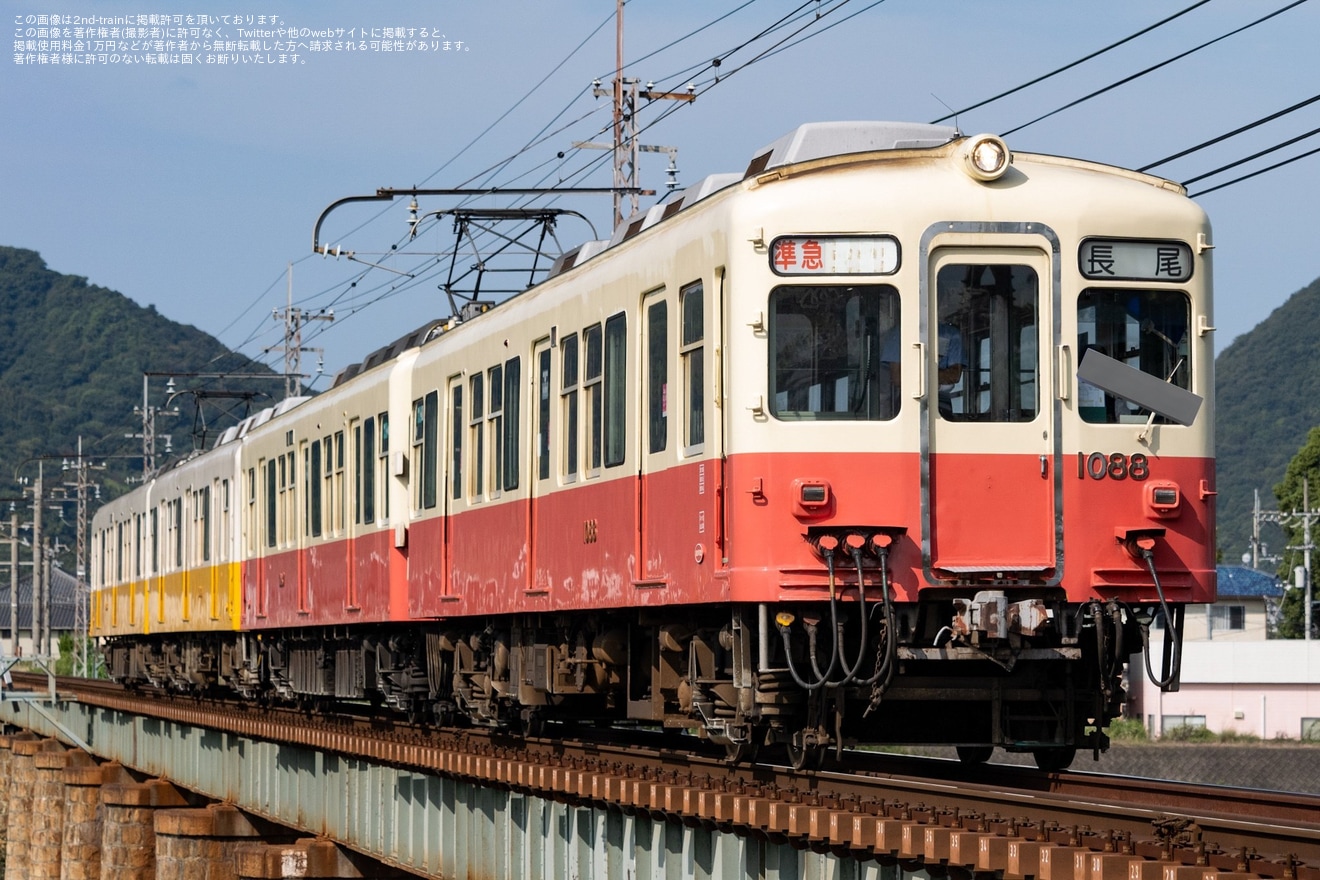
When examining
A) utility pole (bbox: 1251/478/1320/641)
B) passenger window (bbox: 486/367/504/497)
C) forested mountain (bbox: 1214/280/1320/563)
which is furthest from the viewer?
forested mountain (bbox: 1214/280/1320/563)

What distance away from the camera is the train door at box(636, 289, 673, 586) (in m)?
12.1

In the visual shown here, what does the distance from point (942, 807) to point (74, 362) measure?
173682mm

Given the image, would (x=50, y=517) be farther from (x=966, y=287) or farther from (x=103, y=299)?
(x=966, y=287)

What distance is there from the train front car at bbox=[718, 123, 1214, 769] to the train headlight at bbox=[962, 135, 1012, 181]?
15 mm

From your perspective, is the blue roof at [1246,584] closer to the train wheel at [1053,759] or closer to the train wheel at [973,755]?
the train wheel at [973,755]

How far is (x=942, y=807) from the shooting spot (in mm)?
9961

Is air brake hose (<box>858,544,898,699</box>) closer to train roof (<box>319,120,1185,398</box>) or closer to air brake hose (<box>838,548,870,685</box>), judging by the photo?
air brake hose (<box>838,548,870,685</box>)

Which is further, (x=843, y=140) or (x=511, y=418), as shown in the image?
(x=511, y=418)

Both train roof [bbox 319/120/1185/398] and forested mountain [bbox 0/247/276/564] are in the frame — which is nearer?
train roof [bbox 319/120/1185/398]

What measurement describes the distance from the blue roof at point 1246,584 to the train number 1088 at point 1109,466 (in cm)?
5763

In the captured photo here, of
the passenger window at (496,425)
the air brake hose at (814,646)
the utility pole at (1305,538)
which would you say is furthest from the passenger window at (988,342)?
the utility pole at (1305,538)

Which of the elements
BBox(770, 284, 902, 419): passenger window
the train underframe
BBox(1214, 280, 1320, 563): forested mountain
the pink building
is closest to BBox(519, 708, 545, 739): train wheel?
the train underframe

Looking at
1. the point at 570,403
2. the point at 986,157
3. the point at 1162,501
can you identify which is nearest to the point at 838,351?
the point at 986,157

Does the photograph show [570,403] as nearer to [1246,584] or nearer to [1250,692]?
[1250,692]
